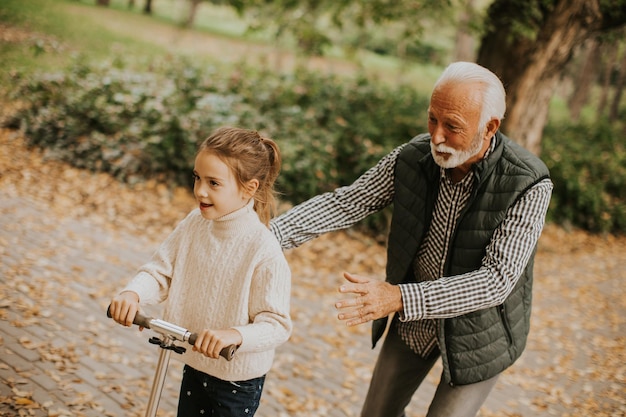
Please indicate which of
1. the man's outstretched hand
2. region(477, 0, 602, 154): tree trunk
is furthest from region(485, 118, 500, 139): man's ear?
region(477, 0, 602, 154): tree trunk

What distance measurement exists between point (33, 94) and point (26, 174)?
212 cm

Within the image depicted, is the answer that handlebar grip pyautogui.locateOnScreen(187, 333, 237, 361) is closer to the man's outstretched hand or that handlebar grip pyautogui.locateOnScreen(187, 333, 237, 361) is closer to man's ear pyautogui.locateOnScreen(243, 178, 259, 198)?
the man's outstretched hand

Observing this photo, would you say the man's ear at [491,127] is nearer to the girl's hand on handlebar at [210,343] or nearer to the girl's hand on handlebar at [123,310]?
the girl's hand on handlebar at [210,343]

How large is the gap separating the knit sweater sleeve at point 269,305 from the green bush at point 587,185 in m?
9.24

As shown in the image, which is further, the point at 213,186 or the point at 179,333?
the point at 213,186

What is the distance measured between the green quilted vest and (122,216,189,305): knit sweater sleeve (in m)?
1.05

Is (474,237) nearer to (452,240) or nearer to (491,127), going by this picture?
(452,240)

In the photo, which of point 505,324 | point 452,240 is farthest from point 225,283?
point 505,324

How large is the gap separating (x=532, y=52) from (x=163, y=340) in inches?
305

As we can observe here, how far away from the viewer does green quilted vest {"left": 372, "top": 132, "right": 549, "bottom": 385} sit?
2.51 m

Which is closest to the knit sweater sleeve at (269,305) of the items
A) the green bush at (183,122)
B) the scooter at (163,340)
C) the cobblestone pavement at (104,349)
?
the scooter at (163,340)

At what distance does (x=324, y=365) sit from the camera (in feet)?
17.8

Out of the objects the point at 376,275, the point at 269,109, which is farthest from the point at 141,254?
the point at 269,109

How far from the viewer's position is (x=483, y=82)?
241 centimetres
